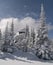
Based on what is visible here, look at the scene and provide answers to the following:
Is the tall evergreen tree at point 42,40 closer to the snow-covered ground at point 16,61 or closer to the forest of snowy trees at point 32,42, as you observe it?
the forest of snowy trees at point 32,42

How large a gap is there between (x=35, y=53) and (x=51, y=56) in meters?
5.68

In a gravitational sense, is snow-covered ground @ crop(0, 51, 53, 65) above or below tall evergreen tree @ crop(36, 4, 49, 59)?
below

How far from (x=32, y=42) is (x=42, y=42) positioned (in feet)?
26.1

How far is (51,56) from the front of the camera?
5725cm

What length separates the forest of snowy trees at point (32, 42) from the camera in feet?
180

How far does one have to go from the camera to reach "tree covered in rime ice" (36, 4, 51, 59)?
5554 cm

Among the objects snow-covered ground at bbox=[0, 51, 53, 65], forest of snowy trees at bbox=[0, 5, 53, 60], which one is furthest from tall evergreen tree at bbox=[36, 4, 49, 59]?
snow-covered ground at bbox=[0, 51, 53, 65]

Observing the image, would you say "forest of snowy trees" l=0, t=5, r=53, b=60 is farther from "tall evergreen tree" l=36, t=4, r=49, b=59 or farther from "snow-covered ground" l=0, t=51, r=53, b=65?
Result: "snow-covered ground" l=0, t=51, r=53, b=65

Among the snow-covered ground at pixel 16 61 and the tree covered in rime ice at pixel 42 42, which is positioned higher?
the tree covered in rime ice at pixel 42 42

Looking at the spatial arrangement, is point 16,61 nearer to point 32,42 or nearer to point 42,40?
point 42,40

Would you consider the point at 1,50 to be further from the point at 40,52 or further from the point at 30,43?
the point at 30,43

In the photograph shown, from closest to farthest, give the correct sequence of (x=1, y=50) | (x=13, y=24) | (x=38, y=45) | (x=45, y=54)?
1. (x=1, y=50)
2. (x=45, y=54)
3. (x=38, y=45)
4. (x=13, y=24)

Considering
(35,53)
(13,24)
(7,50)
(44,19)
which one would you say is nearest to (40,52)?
(35,53)

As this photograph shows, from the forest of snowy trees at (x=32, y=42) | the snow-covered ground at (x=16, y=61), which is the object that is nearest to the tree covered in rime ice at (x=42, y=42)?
the forest of snowy trees at (x=32, y=42)
